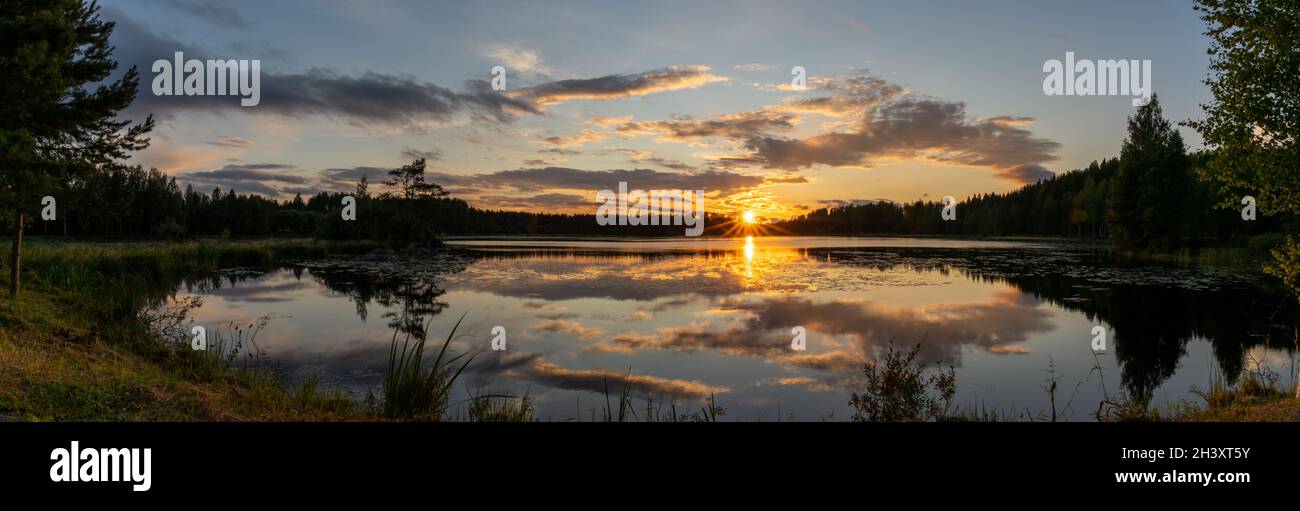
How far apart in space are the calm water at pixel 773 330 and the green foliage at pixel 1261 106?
466 centimetres

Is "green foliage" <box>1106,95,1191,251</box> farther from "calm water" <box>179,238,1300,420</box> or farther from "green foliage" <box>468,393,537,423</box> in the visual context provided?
"green foliage" <box>468,393,537,423</box>

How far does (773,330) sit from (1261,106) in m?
11.8

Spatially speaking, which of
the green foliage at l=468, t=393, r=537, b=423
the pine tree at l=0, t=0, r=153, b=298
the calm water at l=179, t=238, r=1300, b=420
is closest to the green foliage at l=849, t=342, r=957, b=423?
the calm water at l=179, t=238, r=1300, b=420

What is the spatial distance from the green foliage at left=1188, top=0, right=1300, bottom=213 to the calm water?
466cm

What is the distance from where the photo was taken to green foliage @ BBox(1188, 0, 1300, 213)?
10.0 meters

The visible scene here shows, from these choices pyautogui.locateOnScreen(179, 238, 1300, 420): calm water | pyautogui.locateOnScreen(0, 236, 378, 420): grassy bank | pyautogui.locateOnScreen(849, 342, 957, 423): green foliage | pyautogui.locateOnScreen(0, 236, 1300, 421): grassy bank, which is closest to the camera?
pyautogui.locateOnScreen(0, 236, 378, 420): grassy bank

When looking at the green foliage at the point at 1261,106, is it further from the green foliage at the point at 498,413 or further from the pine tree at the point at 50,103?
the pine tree at the point at 50,103

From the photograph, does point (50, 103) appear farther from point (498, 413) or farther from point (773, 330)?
point (773, 330)

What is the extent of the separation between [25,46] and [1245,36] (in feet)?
91.2

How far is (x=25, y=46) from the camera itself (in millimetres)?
15172

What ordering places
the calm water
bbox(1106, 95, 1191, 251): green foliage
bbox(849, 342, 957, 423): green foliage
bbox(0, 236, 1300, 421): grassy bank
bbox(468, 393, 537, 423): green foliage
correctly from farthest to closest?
1. bbox(1106, 95, 1191, 251): green foliage
2. the calm water
3. bbox(849, 342, 957, 423): green foliage
4. bbox(468, 393, 537, 423): green foliage
5. bbox(0, 236, 1300, 421): grassy bank
